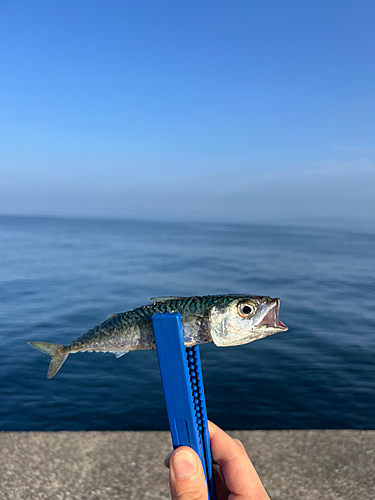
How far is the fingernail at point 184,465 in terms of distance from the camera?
5.94 ft

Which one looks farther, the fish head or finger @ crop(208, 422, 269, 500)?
finger @ crop(208, 422, 269, 500)

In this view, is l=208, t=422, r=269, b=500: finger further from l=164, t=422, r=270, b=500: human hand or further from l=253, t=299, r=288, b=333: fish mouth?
l=253, t=299, r=288, b=333: fish mouth

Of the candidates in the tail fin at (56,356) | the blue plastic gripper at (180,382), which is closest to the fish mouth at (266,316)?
the blue plastic gripper at (180,382)

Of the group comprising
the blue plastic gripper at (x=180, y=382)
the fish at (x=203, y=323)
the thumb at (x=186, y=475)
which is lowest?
the thumb at (x=186, y=475)

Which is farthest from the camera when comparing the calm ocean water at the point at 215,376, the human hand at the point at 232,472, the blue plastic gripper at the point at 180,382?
the calm ocean water at the point at 215,376

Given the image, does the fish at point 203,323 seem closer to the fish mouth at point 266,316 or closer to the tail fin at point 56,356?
the fish mouth at point 266,316

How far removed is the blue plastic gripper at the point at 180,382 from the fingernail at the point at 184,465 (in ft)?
0.17

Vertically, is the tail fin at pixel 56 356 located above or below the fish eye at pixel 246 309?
below

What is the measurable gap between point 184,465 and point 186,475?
2.3 inches

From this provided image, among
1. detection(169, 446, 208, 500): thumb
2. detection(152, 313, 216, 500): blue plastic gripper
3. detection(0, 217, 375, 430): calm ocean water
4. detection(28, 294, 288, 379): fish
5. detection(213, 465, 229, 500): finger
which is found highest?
detection(28, 294, 288, 379): fish

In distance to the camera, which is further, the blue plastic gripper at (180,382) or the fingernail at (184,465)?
the fingernail at (184,465)

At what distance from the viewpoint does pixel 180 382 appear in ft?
5.51

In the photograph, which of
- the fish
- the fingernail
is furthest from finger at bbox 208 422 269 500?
the fish

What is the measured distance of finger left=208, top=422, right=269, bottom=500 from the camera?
90.6 inches
